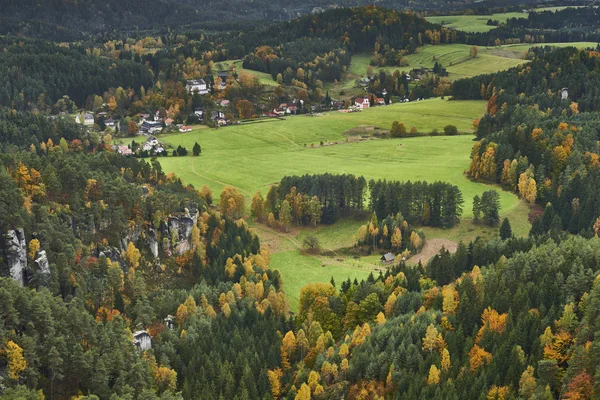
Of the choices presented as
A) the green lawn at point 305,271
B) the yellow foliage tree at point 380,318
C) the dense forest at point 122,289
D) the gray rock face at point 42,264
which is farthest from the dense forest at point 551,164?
the gray rock face at point 42,264

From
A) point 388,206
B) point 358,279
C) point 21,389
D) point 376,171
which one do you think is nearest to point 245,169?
point 376,171

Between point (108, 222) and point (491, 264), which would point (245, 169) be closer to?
point (108, 222)

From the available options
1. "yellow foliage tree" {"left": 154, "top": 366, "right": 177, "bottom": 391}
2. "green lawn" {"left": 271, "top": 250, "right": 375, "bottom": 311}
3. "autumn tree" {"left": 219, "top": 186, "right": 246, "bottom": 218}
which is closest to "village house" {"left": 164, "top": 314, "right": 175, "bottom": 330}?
"yellow foliage tree" {"left": 154, "top": 366, "right": 177, "bottom": 391}

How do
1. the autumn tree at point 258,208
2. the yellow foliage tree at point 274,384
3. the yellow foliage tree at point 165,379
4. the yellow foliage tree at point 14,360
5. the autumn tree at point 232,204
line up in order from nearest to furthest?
the yellow foliage tree at point 14,360 → the yellow foliage tree at point 165,379 → the yellow foliage tree at point 274,384 → the autumn tree at point 232,204 → the autumn tree at point 258,208

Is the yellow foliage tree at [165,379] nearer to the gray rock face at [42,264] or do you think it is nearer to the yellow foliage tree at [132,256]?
the gray rock face at [42,264]

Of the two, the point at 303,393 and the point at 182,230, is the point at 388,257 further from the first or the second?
the point at 303,393

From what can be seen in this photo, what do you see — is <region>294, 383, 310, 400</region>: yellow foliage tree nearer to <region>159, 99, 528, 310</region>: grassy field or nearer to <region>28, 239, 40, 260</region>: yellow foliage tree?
<region>159, 99, 528, 310</region>: grassy field
